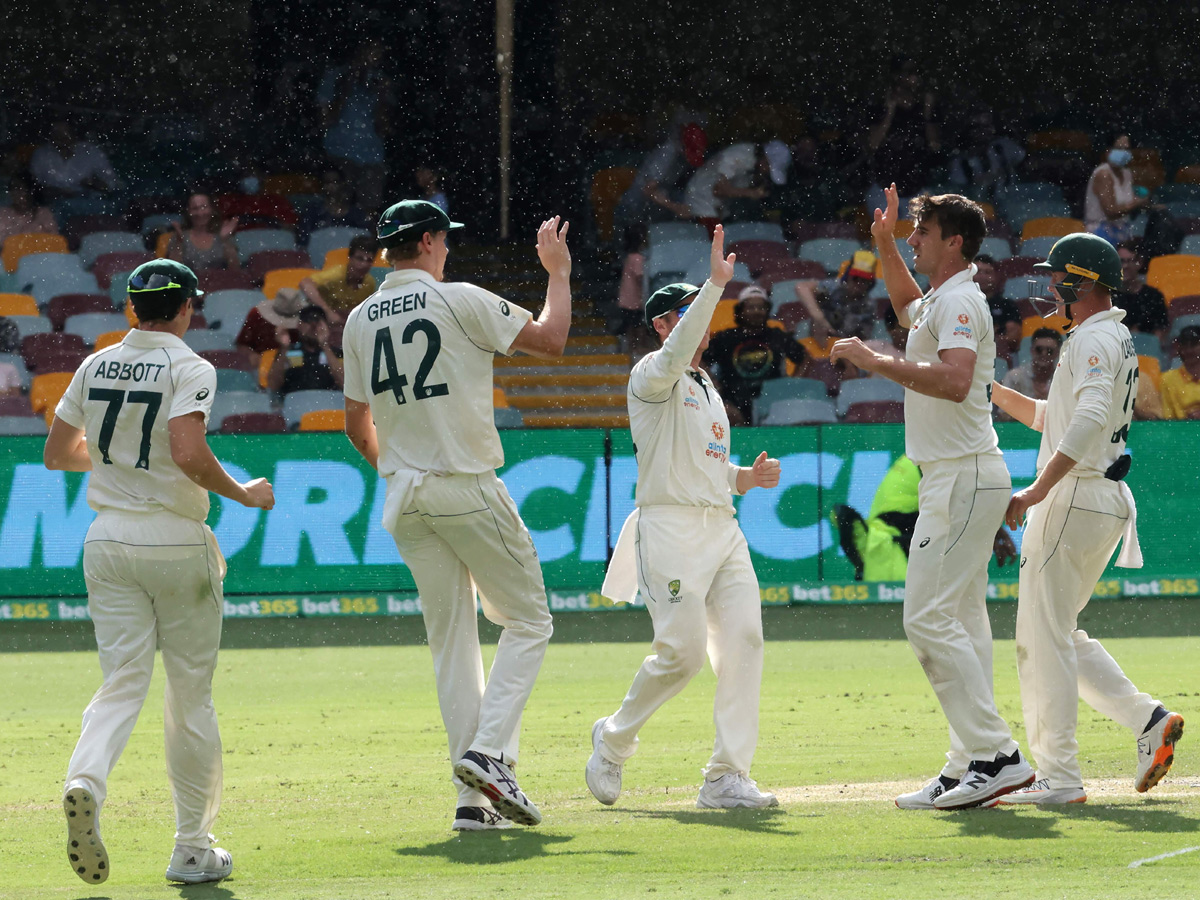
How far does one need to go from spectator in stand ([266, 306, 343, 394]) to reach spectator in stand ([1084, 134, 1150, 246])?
31.8ft

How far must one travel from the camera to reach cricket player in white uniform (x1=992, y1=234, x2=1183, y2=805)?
20.7 feet

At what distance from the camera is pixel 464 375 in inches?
233

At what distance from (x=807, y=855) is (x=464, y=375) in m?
2.20

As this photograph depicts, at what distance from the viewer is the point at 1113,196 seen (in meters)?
19.6

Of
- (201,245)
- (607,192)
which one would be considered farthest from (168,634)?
(607,192)

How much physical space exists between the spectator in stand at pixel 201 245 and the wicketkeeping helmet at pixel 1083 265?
13.6 m

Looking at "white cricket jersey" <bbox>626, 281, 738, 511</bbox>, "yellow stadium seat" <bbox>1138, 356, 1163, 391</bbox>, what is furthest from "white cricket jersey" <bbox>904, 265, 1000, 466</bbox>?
"yellow stadium seat" <bbox>1138, 356, 1163, 391</bbox>

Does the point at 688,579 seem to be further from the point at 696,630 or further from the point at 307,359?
the point at 307,359

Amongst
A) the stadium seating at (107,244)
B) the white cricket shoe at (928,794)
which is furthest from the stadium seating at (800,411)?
the white cricket shoe at (928,794)

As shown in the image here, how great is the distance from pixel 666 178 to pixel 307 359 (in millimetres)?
5966

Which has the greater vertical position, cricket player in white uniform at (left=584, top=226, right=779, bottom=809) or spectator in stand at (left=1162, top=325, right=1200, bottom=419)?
spectator in stand at (left=1162, top=325, right=1200, bottom=419)

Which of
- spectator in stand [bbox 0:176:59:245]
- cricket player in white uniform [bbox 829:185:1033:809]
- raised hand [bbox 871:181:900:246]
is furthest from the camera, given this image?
spectator in stand [bbox 0:176:59:245]

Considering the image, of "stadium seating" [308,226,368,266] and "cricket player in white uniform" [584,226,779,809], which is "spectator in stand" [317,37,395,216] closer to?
"stadium seating" [308,226,368,266]

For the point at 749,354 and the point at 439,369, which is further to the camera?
the point at 749,354
